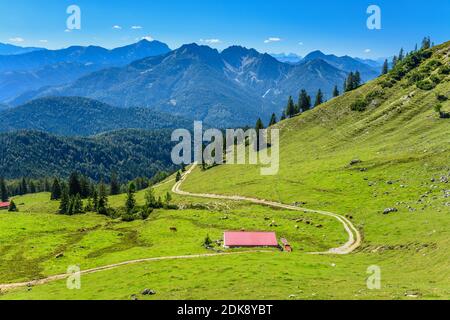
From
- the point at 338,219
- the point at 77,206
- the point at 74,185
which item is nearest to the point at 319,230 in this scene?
A: the point at 338,219

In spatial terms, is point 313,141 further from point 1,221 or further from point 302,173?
point 1,221

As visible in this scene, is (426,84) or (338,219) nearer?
(338,219)

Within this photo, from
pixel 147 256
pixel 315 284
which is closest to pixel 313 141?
pixel 147 256

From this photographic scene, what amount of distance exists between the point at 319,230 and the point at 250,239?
18.3 meters

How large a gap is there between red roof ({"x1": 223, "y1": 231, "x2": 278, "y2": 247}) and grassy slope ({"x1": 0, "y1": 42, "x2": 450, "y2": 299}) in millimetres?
5862

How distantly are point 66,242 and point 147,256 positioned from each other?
83.4 ft

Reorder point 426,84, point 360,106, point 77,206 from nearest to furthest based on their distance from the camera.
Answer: point 77,206 < point 426,84 < point 360,106

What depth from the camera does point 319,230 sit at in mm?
88438

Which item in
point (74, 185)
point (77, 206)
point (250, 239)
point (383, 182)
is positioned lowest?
point (250, 239)

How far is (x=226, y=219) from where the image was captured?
10462cm

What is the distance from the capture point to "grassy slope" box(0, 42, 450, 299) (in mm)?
49625

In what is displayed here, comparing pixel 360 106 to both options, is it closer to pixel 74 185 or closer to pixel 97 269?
pixel 74 185

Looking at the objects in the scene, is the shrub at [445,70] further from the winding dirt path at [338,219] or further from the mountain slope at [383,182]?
the winding dirt path at [338,219]

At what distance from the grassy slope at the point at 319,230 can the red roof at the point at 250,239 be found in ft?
19.2
